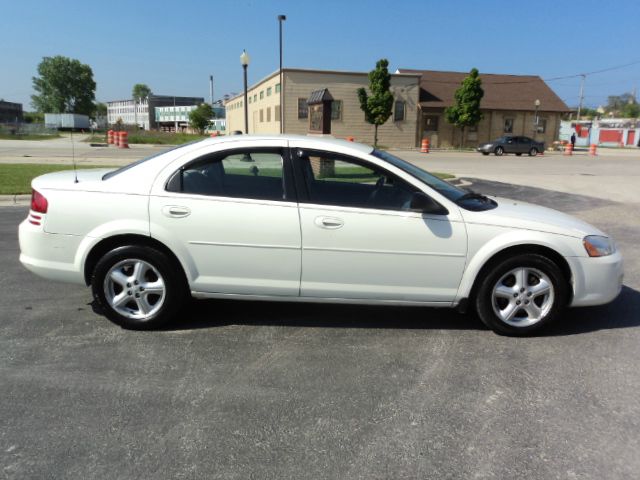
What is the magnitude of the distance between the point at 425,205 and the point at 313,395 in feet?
5.33

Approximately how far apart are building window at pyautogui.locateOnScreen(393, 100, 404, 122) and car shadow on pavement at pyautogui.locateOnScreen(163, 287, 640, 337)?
127 ft

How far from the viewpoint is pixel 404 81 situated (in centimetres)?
4169

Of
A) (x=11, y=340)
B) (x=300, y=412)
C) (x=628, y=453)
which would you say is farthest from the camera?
(x=11, y=340)

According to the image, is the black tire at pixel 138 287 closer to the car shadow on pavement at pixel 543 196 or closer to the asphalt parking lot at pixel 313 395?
the asphalt parking lot at pixel 313 395

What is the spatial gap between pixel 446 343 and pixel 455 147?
42388mm

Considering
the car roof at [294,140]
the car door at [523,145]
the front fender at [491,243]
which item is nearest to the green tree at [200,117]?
the car door at [523,145]

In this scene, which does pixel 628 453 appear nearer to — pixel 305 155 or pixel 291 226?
pixel 291 226

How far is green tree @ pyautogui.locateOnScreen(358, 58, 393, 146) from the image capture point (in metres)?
37.4

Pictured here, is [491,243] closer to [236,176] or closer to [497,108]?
[236,176]

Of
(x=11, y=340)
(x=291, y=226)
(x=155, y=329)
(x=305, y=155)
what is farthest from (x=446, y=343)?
(x=11, y=340)

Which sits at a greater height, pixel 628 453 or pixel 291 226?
Result: pixel 291 226

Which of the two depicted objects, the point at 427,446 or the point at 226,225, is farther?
the point at 226,225

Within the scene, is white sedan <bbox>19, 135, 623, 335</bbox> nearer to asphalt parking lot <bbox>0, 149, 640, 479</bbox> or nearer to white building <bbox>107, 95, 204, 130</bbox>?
asphalt parking lot <bbox>0, 149, 640, 479</bbox>

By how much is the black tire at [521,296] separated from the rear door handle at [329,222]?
1226 mm
